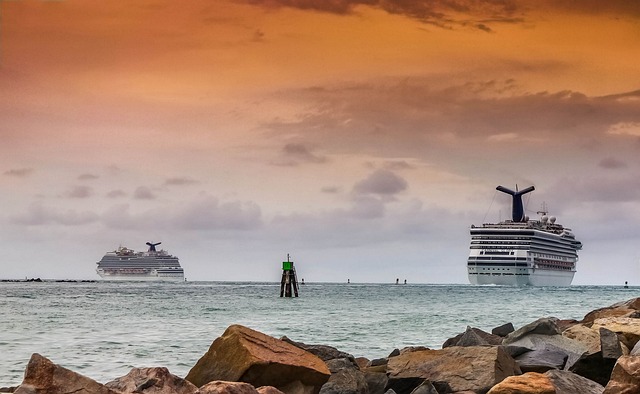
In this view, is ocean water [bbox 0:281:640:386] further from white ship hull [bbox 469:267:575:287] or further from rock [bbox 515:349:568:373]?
white ship hull [bbox 469:267:575:287]

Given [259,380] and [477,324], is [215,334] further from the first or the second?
[259,380]

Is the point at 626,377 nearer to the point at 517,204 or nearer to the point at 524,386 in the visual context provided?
the point at 524,386

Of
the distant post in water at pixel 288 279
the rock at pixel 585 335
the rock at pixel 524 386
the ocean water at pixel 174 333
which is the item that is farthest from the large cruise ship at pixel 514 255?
the rock at pixel 524 386

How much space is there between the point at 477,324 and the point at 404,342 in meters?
11.0

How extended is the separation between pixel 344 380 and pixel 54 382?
3988 millimetres

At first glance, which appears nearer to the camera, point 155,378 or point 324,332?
point 155,378

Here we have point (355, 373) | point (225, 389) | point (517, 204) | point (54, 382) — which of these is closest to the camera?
point (225, 389)

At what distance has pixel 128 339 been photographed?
30.1 metres

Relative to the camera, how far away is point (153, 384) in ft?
31.8

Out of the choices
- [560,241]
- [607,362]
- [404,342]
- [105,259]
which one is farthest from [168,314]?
[105,259]

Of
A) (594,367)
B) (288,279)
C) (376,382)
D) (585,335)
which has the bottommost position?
(376,382)

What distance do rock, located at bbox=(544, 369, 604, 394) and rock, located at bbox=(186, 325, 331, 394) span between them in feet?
8.56

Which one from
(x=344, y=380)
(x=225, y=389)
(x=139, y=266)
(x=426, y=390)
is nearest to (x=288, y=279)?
(x=344, y=380)

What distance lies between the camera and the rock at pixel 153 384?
9617mm
